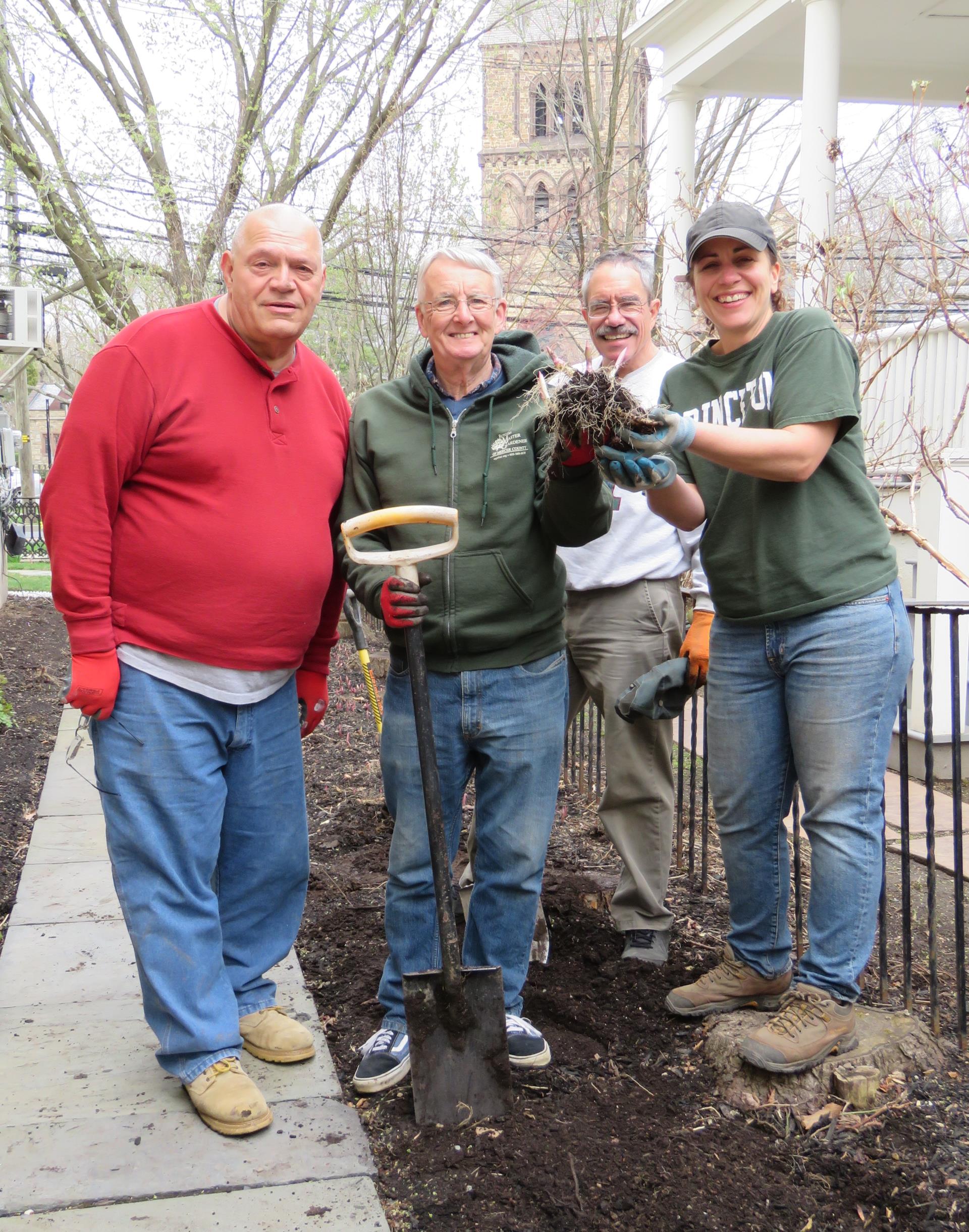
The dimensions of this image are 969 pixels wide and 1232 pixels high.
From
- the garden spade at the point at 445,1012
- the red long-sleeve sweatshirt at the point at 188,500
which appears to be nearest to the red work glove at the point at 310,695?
the red long-sleeve sweatshirt at the point at 188,500

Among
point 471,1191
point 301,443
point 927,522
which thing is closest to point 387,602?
point 301,443

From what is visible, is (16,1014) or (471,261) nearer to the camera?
(471,261)

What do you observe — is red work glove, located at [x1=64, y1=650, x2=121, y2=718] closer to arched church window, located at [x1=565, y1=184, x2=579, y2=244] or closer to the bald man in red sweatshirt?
the bald man in red sweatshirt

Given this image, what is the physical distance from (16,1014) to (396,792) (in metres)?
1.35

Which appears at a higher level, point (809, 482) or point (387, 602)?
point (809, 482)

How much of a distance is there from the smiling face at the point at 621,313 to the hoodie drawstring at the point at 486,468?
758mm

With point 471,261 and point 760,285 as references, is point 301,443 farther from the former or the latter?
point 760,285

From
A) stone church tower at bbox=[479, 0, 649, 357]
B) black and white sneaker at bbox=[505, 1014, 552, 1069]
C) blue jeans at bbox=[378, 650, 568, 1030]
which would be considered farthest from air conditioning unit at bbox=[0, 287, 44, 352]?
black and white sneaker at bbox=[505, 1014, 552, 1069]

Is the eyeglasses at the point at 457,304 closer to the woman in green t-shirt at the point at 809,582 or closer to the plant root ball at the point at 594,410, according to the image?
the plant root ball at the point at 594,410

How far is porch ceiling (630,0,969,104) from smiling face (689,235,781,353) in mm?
6280

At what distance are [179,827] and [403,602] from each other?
2.56 feet

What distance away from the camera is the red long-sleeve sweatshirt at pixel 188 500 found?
246 cm

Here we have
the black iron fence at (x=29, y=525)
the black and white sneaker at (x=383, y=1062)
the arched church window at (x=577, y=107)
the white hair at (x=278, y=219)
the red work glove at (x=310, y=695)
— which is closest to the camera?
the white hair at (x=278, y=219)

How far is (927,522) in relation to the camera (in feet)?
23.1
